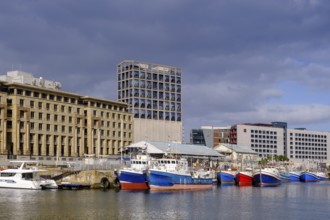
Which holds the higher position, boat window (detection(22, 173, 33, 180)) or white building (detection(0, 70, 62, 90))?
white building (detection(0, 70, 62, 90))

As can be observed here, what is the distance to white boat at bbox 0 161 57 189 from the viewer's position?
12619cm

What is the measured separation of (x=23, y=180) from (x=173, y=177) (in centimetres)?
3544

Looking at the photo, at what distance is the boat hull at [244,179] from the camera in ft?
576

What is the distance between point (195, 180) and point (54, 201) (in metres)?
54.1

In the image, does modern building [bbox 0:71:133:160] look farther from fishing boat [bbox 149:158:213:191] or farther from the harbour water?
the harbour water

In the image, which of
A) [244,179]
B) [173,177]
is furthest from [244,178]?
[173,177]

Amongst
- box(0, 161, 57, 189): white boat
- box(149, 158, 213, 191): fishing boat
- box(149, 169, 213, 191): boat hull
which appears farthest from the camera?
box(149, 158, 213, 191): fishing boat

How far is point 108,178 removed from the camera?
462ft

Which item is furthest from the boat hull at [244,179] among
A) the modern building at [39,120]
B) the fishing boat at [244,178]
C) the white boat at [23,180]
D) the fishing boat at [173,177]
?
the white boat at [23,180]

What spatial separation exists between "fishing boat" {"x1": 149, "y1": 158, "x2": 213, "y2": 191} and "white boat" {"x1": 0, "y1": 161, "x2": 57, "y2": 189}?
23951 millimetres

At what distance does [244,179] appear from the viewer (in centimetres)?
17638

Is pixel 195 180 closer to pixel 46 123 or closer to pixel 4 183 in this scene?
pixel 4 183

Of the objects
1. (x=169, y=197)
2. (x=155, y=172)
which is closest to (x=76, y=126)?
(x=155, y=172)

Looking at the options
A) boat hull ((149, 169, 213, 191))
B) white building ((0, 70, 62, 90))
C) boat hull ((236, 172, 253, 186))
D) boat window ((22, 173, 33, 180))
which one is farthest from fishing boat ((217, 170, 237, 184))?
boat window ((22, 173, 33, 180))
